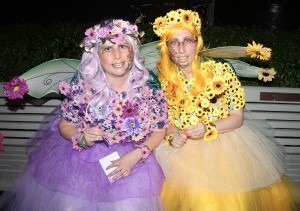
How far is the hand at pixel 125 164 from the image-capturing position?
106 inches

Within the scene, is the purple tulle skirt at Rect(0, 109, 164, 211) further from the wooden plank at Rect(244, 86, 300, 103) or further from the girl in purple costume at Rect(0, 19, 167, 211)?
the wooden plank at Rect(244, 86, 300, 103)

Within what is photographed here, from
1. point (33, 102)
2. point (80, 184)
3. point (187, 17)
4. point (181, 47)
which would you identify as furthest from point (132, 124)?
point (33, 102)

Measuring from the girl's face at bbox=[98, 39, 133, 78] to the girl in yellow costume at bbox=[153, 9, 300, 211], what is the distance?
0.35 metres

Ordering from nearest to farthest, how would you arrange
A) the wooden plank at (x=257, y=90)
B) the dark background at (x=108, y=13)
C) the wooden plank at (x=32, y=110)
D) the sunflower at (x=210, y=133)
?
the sunflower at (x=210, y=133), the wooden plank at (x=257, y=90), the wooden plank at (x=32, y=110), the dark background at (x=108, y=13)

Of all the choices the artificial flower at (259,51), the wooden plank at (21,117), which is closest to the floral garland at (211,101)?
the artificial flower at (259,51)

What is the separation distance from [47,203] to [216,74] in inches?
65.9

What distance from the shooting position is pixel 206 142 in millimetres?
2953

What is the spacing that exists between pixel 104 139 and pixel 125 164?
0.27m

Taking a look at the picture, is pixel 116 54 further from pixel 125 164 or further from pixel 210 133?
pixel 210 133

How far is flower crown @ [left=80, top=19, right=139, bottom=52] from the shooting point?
273 centimetres

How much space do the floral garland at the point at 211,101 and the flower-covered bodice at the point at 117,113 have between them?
0.17 metres

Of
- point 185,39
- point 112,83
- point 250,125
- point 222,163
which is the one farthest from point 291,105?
point 112,83

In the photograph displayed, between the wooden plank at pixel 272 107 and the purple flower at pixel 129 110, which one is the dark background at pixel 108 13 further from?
the purple flower at pixel 129 110

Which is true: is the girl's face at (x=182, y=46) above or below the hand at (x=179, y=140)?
above
